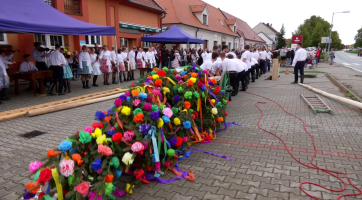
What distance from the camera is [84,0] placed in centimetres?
1415

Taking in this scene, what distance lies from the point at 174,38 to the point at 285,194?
39.1 ft

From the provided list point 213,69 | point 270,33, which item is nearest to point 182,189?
point 213,69

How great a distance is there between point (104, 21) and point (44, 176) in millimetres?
15375

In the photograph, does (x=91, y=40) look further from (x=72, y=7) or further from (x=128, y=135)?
(x=128, y=135)

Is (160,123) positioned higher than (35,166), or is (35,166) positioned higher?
(160,123)

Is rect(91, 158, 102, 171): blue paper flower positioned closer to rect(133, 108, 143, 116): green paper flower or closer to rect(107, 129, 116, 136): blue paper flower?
rect(107, 129, 116, 136): blue paper flower

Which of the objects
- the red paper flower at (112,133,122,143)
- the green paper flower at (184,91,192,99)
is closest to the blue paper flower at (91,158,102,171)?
the red paper flower at (112,133,122,143)

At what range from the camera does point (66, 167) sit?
2.43 m

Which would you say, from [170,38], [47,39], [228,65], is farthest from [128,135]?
[47,39]

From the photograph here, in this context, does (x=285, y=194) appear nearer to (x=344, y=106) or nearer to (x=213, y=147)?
(x=213, y=147)

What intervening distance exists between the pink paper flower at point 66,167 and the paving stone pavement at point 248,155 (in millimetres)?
889

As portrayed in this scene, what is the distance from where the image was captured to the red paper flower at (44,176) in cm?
231

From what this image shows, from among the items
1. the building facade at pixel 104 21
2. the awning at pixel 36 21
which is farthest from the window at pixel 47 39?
the awning at pixel 36 21

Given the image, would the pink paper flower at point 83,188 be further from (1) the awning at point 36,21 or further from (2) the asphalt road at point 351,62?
(2) the asphalt road at point 351,62
